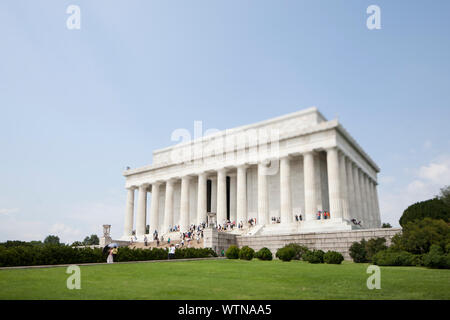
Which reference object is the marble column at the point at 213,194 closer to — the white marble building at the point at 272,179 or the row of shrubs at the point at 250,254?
the white marble building at the point at 272,179

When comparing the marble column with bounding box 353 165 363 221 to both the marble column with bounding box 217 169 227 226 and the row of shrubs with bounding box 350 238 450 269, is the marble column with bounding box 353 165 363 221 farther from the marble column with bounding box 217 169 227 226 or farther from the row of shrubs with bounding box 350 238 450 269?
the row of shrubs with bounding box 350 238 450 269

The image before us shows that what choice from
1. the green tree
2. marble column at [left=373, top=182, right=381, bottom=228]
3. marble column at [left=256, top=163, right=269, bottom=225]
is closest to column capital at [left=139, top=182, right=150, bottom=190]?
marble column at [left=256, top=163, right=269, bottom=225]

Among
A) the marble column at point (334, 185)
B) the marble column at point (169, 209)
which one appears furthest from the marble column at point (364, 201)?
the marble column at point (169, 209)

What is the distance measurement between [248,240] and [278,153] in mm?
16001

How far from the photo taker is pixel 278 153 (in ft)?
161

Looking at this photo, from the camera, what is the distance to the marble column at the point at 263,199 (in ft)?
159

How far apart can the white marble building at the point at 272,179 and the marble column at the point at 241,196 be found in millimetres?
140

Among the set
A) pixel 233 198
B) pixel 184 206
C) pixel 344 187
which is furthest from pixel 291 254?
pixel 184 206

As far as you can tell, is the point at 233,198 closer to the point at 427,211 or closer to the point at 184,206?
the point at 184,206

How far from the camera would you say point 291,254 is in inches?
1065

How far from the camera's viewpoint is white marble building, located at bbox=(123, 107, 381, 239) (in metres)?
45.2

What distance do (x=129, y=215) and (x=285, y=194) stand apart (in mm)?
30252
